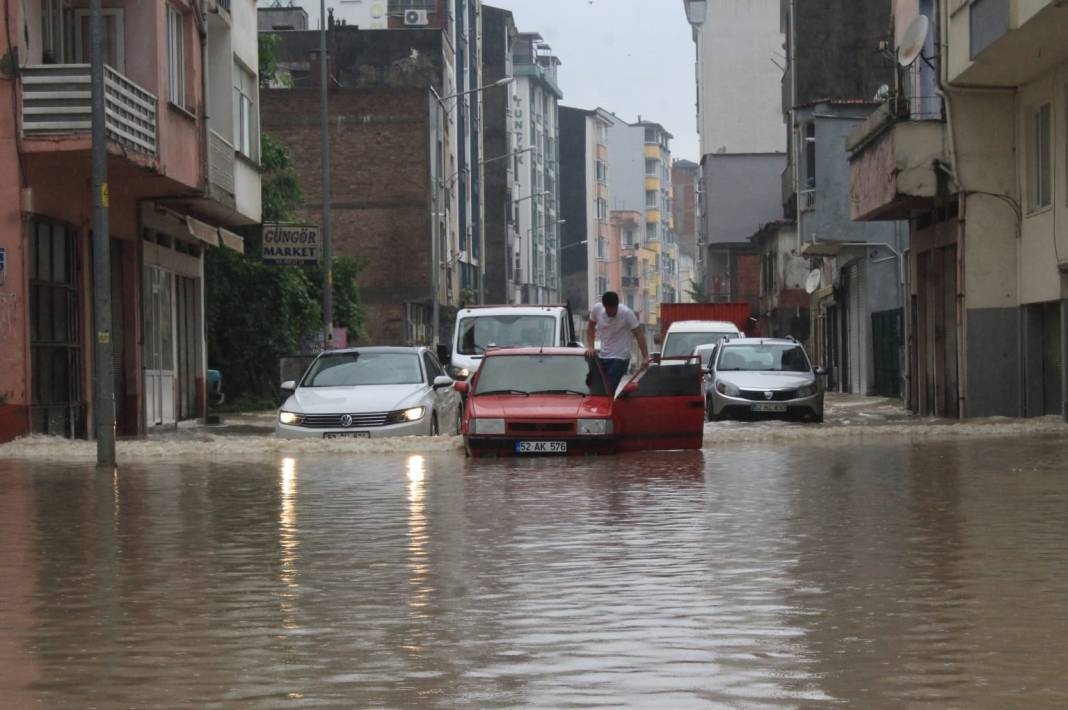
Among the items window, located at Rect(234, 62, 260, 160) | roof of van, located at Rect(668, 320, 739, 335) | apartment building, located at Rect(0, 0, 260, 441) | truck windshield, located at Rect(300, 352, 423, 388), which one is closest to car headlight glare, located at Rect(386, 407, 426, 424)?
truck windshield, located at Rect(300, 352, 423, 388)

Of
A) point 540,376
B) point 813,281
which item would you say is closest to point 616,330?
point 540,376

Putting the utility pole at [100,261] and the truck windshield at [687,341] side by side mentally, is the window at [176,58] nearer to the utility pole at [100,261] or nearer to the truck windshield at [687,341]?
the utility pole at [100,261]

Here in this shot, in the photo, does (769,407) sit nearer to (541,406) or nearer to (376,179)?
(541,406)

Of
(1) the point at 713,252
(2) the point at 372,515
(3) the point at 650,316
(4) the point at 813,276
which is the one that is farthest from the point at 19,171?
(3) the point at 650,316

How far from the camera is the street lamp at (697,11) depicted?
109 meters

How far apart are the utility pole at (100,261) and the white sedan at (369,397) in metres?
3.38

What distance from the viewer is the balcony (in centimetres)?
3228

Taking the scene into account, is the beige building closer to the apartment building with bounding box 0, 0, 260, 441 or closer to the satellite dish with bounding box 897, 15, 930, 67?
the satellite dish with bounding box 897, 15, 930, 67

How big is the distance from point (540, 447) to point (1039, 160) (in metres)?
12.0

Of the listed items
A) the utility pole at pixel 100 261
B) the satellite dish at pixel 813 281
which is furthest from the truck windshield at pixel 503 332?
the satellite dish at pixel 813 281

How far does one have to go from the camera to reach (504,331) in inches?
1308

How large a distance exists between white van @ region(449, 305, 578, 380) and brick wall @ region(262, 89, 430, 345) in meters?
39.1

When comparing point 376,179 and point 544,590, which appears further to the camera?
point 376,179

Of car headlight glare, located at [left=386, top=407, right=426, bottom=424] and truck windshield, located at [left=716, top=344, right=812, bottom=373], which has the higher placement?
truck windshield, located at [left=716, top=344, right=812, bottom=373]
